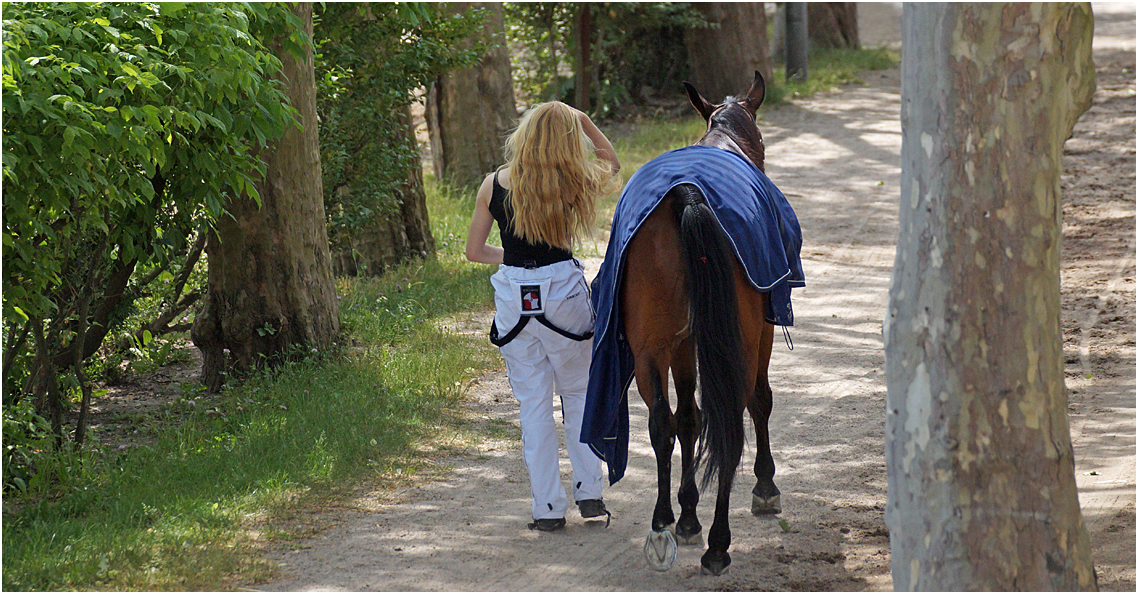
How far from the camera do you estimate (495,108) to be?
36.5ft

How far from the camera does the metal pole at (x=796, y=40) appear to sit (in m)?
15.8

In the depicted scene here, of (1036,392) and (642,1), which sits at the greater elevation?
(642,1)

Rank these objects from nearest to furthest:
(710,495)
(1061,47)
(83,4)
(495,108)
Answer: (1061,47) < (83,4) < (710,495) < (495,108)

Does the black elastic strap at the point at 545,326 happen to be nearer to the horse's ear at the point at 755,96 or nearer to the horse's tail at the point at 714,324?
the horse's tail at the point at 714,324

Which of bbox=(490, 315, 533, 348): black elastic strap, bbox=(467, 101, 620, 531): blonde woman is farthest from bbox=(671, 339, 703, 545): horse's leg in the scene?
bbox=(490, 315, 533, 348): black elastic strap

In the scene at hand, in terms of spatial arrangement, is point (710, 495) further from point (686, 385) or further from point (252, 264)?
point (252, 264)

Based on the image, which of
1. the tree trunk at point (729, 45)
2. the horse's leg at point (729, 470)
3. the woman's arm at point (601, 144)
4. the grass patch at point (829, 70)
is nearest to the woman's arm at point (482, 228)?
the woman's arm at point (601, 144)

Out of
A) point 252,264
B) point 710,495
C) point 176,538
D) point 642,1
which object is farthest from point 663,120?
point 176,538

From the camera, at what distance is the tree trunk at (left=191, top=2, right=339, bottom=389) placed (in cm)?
632

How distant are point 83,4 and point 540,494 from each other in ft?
9.79

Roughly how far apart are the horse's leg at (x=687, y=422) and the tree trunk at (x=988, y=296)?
1.07 m

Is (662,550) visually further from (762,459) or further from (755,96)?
(755,96)

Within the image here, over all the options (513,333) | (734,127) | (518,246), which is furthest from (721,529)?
(734,127)

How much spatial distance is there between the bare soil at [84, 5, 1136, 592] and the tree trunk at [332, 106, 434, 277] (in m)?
1.82
